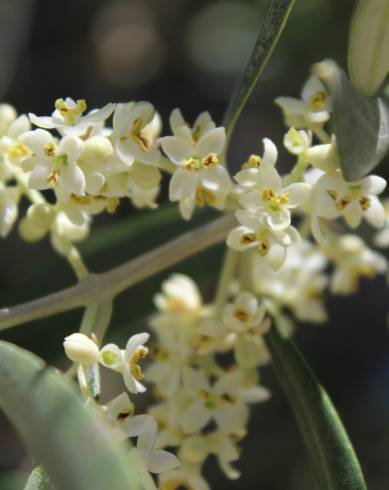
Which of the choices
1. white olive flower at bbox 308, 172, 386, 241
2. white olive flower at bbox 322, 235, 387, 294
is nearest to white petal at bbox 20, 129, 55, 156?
white olive flower at bbox 308, 172, 386, 241

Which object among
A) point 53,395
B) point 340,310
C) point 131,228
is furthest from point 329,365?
point 53,395

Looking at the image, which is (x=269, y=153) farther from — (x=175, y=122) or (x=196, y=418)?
(x=196, y=418)

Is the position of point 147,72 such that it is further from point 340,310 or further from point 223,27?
point 340,310

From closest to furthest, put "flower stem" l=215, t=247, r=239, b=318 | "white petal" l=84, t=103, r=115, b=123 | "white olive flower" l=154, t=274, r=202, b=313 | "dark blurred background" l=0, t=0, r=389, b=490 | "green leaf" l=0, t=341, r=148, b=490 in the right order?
"green leaf" l=0, t=341, r=148, b=490, "white petal" l=84, t=103, r=115, b=123, "flower stem" l=215, t=247, r=239, b=318, "white olive flower" l=154, t=274, r=202, b=313, "dark blurred background" l=0, t=0, r=389, b=490

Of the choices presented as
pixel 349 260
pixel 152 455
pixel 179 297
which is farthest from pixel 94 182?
pixel 349 260

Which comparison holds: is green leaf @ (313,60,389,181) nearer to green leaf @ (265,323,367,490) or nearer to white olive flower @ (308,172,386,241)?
white olive flower @ (308,172,386,241)
